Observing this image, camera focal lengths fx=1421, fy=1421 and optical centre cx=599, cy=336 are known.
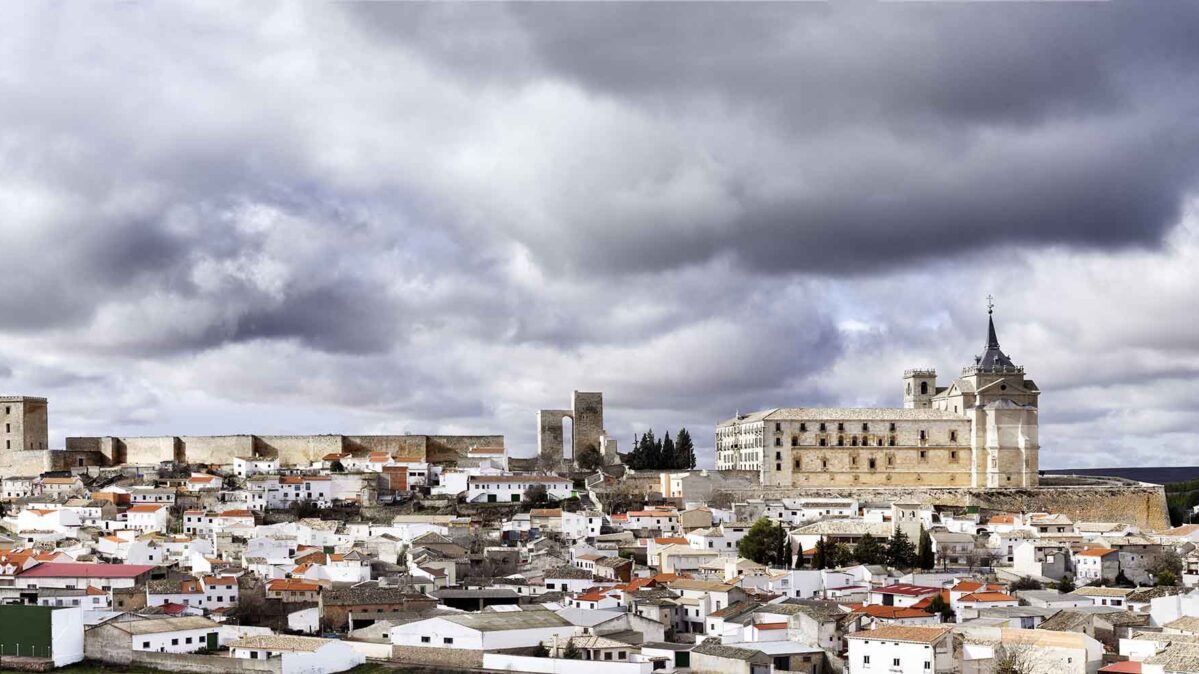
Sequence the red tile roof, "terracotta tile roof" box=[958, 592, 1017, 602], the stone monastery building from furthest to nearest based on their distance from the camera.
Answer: the stone monastery building, the red tile roof, "terracotta tile roof" box=[958, 592, 1017, 602]

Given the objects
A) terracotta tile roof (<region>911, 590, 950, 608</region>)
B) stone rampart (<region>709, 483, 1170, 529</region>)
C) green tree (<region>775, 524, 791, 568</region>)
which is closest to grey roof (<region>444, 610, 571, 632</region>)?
terracotta tile roof (<region>911, 590, 950, 608</region>)

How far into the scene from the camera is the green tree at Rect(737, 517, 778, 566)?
120 feet

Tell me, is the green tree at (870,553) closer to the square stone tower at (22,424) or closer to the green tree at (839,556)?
the green tree at (839,556)

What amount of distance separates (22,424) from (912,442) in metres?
31.6

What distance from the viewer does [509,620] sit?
26.8 metres

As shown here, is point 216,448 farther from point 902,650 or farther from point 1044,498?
point 902,650

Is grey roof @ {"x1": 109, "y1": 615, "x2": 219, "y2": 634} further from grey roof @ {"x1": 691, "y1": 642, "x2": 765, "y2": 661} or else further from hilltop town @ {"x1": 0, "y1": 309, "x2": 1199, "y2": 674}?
grey roof @ {"x1": 691, "y1": 642, "x2": 765, "y2": 661}

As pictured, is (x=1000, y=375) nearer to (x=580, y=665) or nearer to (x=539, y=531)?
(x=539, y=531)

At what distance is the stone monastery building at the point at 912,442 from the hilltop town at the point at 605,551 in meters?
0.08

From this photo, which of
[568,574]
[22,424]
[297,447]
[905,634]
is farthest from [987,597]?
[22,424]

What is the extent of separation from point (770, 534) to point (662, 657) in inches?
484

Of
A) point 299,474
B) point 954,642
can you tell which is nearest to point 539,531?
point 299,474

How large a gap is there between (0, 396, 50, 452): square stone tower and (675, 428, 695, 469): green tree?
75.5 ft

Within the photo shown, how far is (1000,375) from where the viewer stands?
166 ft
